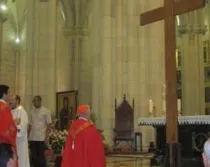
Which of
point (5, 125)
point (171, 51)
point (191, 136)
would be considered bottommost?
point (191, 136)

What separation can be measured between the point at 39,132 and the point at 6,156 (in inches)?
190

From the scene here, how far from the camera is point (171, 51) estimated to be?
7.94 m

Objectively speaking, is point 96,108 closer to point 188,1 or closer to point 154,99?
point 154,99

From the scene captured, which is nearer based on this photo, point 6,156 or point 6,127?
point 6,156

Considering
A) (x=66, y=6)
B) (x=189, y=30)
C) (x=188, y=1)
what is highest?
(x=66, y=6)

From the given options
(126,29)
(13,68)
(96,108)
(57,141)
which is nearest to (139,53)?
(126,29)

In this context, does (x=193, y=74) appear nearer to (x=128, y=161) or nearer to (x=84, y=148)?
(x=128, y=161)

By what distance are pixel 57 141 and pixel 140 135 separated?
3279 millimetres

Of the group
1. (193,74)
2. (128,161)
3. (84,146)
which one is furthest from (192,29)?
(84,146)

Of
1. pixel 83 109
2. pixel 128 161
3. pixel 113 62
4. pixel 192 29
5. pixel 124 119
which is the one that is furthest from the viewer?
pixel 192 29

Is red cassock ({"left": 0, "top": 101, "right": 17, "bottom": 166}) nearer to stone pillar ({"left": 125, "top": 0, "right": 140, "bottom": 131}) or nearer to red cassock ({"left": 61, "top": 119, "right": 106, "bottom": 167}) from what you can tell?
red cassock ({"left": 61, "top": 119, "right": 106, "bottom": 167})

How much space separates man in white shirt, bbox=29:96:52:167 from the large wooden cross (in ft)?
10.3

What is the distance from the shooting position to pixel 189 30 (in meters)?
25.5

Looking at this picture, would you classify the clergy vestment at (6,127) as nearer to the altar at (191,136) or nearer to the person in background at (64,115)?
the altar at (191,136)
